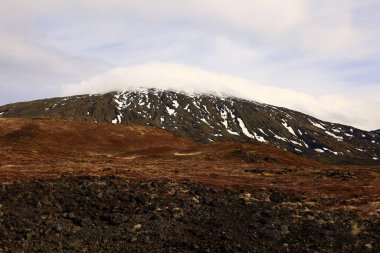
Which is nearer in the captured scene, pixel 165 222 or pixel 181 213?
pixel 165 222

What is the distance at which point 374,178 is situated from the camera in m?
50.4

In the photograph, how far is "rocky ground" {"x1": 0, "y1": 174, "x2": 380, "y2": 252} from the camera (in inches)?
918

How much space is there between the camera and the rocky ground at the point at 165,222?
23.3 m

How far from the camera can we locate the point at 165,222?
1061 inches

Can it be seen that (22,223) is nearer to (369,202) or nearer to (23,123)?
(369,202)

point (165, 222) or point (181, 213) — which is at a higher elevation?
point (181, 213)

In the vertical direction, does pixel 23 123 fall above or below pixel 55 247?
above

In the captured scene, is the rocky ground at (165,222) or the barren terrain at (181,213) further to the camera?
the barren terrain at (181,213)

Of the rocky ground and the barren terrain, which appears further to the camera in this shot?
the barren terrain

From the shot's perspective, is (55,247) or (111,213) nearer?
(55,247)

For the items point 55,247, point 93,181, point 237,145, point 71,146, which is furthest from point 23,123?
point 55,247

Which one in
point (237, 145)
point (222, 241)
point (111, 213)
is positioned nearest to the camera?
point (222, 241)

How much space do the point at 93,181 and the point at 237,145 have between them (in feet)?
187

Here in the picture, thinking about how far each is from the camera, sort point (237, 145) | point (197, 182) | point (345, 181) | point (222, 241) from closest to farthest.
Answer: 1. point (222, 241)
2. point (197, 182)
3. point (345, 181)
4. point (237, 145)
